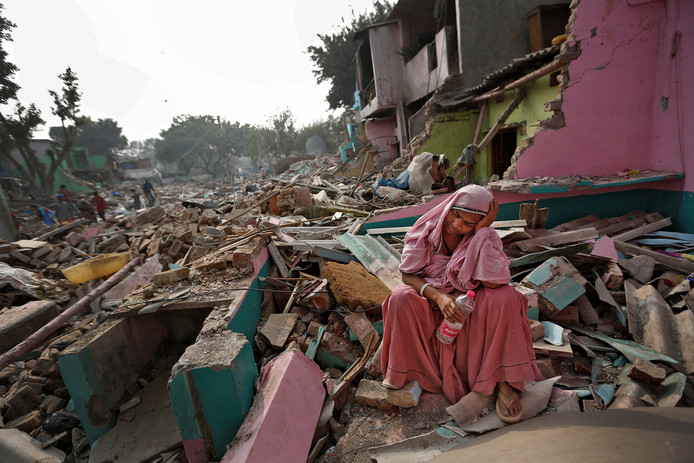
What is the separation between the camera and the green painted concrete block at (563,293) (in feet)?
10.3

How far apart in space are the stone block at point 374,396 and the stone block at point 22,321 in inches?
220

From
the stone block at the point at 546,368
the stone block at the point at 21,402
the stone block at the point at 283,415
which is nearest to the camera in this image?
the stone block at the point at 283,415

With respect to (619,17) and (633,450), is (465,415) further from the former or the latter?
(619,17)

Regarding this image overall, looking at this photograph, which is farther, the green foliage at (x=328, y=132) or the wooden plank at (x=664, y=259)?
the green foliage at (x=328, y=132)

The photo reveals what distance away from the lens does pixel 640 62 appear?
5.52 meters

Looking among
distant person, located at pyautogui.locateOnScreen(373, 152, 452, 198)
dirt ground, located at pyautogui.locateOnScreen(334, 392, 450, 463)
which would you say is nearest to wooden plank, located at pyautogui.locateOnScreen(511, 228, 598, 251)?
dirt ground, located at pyautogui.locateOnScreen(334, 392, 450, 463)

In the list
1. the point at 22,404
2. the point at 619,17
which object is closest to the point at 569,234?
the point at 619,17

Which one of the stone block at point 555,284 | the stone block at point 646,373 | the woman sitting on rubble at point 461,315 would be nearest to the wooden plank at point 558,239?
the stone block at point 555,284

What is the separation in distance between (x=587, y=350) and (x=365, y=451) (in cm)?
224

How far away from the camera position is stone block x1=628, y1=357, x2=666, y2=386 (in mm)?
2285

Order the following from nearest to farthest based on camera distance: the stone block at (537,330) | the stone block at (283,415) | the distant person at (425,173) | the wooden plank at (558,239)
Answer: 1. the stone block at (283,415)
2. the stone block at (537,330)
3. the wooden plank at (558,239)
4. the distant person at (425,173)

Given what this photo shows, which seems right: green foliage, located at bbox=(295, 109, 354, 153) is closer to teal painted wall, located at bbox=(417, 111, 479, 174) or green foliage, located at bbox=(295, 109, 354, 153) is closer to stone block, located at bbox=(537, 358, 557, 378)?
teal painted wall, located at bbox=(417, 111, 479, 174)

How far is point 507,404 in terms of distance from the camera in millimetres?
2104

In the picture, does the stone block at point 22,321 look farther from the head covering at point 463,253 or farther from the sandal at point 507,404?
the sandal at point 507,404
